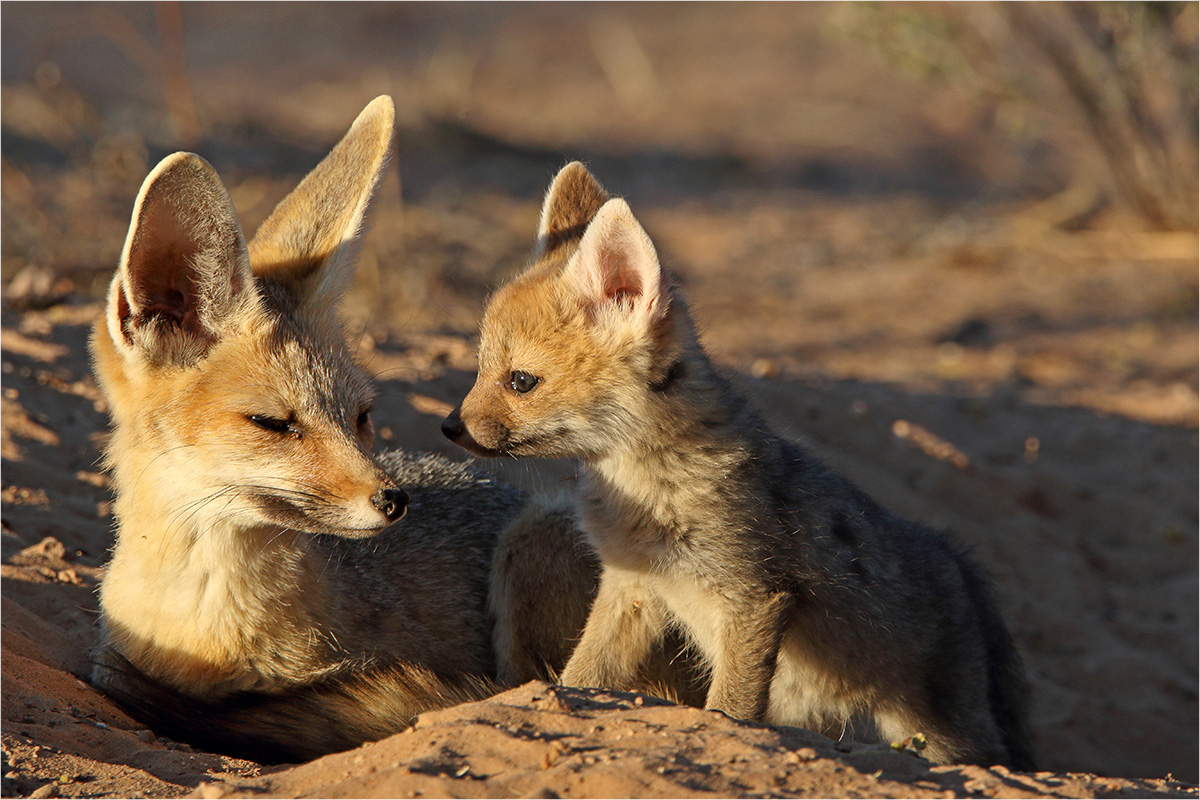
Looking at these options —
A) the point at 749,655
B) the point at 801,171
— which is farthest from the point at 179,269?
the point at 801,171

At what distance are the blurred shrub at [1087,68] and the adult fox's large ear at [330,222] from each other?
7.47 m

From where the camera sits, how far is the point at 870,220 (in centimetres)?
1223

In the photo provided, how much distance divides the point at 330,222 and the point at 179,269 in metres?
0.56

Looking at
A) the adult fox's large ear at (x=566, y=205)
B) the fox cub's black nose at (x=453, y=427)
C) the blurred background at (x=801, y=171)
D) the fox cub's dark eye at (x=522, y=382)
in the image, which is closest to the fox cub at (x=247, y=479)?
the fox cub's black nose at (x=453, y=427)

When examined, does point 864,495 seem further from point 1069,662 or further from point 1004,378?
point 1004,378

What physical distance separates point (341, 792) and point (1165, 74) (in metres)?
9.72

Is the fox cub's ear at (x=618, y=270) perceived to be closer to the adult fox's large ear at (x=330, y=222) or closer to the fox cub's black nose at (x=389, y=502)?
the adult fox's large ear at (x=330, y=222)

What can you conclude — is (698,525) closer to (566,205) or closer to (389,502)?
(389,502)

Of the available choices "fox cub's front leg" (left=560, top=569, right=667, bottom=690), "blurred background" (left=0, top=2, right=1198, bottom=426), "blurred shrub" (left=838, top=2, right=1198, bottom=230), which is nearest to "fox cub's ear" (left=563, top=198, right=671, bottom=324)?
"fox cub's front leg" (left=560, top=569, right=667, bottom=690)

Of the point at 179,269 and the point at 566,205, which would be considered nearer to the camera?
the point at 179,269

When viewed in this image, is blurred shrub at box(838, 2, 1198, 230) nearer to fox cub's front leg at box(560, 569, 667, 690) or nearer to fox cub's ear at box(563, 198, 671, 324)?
fox cub's ear at box(563, 198, 671, 324)

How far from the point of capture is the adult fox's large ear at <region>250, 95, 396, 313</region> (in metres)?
3.55

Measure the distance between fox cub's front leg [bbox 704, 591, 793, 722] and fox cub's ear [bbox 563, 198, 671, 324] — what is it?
102 cm

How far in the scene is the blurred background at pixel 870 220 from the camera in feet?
20.2
